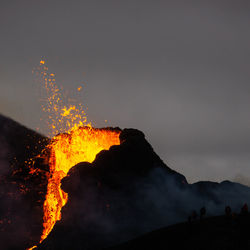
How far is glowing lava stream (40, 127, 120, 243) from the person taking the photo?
61.0 meters

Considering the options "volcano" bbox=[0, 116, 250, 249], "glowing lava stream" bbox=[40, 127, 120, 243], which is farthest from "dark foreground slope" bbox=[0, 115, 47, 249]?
"glowing lava stream" bbox=[40, 127, 120, 243]

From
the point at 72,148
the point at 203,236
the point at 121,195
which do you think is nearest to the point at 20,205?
the point at 72,148

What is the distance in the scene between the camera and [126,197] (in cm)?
5094

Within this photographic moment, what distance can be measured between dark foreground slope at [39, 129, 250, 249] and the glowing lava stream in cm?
308

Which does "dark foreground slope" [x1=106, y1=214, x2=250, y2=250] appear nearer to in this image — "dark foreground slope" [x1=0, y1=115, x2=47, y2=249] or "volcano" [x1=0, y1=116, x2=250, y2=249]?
"volcano" [x1=0, y1=116, x2=250, y2=249]

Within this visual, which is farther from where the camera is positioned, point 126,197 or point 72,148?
point 72,148

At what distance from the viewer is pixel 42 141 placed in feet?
395

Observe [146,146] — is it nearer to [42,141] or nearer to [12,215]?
[12,215]

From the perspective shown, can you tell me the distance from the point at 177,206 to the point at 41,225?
36.5 meters

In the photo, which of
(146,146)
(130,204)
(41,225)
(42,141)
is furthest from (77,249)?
(42,141)

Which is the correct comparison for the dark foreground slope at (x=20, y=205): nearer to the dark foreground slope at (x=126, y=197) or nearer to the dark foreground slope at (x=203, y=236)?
the dark foreground slope at (x=126, y=197)

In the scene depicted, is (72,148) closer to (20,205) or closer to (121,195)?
(121,195)

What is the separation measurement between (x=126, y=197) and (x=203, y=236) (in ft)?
56.4

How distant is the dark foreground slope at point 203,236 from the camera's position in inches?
1282
